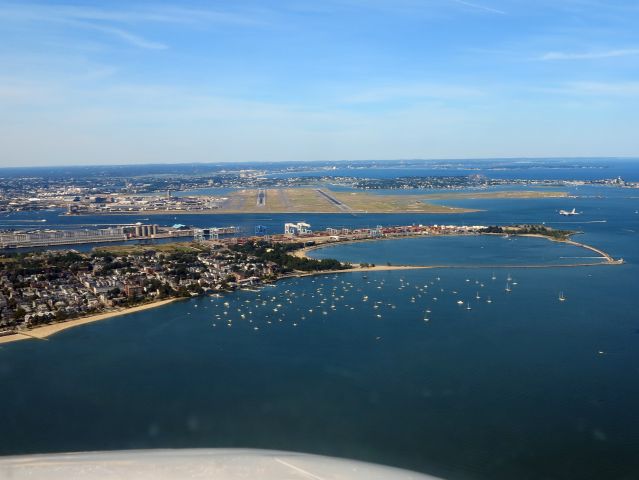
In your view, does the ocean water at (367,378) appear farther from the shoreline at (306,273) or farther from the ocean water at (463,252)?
the ocean water at (463,252)

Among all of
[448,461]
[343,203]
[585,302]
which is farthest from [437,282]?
[343,203]

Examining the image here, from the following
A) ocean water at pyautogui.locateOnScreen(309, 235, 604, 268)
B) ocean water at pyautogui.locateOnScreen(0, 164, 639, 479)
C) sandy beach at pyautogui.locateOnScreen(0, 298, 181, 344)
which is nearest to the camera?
ocean water at pyautogui.locateOnScreen(0, 164, 639, 479)

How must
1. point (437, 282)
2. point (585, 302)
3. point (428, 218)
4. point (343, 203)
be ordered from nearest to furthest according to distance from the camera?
point (585, 302) → point (437, 282) → point (428, 218) → point (343, 203)

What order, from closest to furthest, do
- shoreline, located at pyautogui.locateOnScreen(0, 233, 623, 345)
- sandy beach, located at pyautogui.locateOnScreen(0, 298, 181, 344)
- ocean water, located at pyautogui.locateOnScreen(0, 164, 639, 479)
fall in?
ocean water, located at pyautogui.locateOnScreen(0, 164, 639, 479) < sandy beach, located at pyautogui.locateOnScreen(0, 298, 181, 344) < shoreline, located at pyautogui.locateOnScreen(0, 233, 623, 345)

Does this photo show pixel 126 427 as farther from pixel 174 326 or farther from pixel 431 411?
pixel 174 326

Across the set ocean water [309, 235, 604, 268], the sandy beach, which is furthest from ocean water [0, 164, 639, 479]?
ocean water [309, 235, 604, 268]

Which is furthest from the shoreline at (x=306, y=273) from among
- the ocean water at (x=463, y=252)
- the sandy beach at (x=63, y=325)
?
the ocean water at (x=463, y=252)

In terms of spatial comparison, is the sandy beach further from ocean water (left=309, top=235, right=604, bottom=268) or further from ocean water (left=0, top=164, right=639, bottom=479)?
ocean water (left=309, top=235, right=604, bottom=268)
